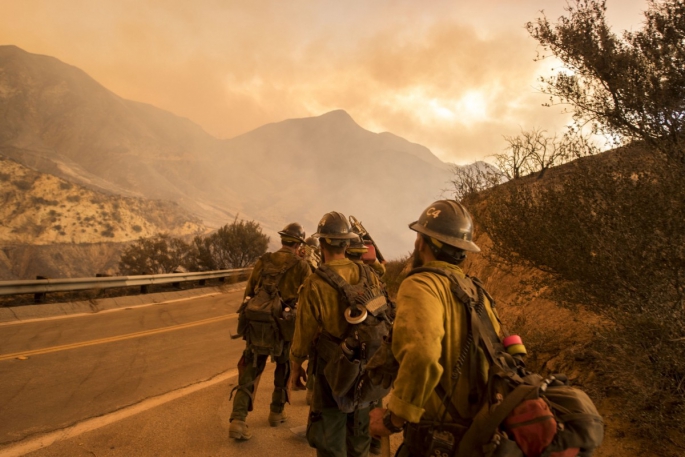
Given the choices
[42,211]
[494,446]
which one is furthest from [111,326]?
[42,211]

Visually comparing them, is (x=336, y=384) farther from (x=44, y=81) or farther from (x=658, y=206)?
(x=44, y=81)

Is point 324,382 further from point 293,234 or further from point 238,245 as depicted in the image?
point 238,245

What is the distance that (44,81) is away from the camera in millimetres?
105250

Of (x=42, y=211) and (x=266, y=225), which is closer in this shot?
(x=42, y=211)

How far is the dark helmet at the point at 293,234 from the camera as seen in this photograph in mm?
4805

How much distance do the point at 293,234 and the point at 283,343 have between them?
1224 millimetres

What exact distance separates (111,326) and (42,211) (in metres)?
32.4

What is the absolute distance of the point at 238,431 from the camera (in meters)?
4.21

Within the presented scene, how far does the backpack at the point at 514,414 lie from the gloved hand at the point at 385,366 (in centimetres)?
26

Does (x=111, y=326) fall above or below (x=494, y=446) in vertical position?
below

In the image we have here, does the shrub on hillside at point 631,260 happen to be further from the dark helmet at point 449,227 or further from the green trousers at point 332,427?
the dark helmet at point 449,227

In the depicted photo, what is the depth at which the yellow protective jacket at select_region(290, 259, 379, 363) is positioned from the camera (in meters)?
3.27

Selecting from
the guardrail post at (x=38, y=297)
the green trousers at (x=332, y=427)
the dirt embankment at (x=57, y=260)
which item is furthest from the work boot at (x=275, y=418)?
the dirt embankment at (x=57, y=260)

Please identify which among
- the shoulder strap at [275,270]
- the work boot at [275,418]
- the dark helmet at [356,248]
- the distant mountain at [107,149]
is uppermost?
the distant mountain at [107,149]
